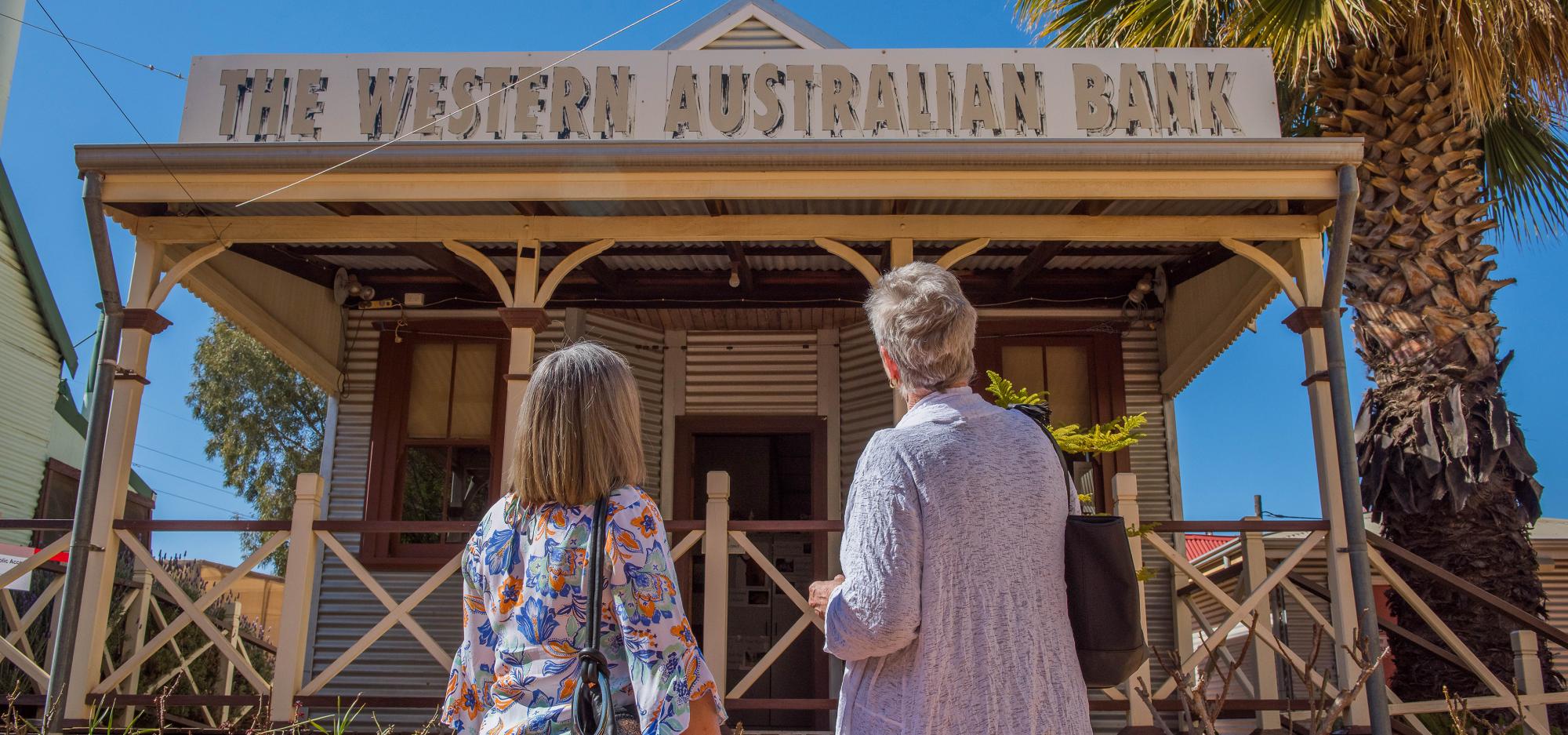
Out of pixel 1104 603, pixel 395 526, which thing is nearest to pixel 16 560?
pixel 395 526

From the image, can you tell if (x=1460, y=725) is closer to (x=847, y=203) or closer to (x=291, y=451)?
(x=847, y=203)

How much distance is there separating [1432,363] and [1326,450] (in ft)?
6.85

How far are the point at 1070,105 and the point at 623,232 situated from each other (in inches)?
96.2

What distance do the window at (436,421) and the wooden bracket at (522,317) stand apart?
2.06 m

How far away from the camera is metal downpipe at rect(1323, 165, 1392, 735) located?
554 centimetres

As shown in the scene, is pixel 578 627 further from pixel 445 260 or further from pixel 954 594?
pixel 445 260

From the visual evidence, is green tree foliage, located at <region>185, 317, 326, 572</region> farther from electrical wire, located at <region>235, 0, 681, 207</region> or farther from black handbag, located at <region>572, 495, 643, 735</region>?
black handbag, located at <region>572, 495, 643, 735</region>

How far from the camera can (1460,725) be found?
5133mm

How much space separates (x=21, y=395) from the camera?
13148mm

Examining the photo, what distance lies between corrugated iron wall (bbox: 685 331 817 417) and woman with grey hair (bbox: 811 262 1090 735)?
6.23 m

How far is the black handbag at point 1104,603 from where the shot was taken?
218cm

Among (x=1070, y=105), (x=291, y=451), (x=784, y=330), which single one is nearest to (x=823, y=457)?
(x=784, y=330)

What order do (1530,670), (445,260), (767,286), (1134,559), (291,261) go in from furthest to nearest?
1. (767,286)
2. (291,261)
3. (445,260)
4. (1530,670)
5. (1134,559)

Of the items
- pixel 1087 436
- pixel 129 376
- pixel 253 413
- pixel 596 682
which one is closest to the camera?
pixel 596 682
